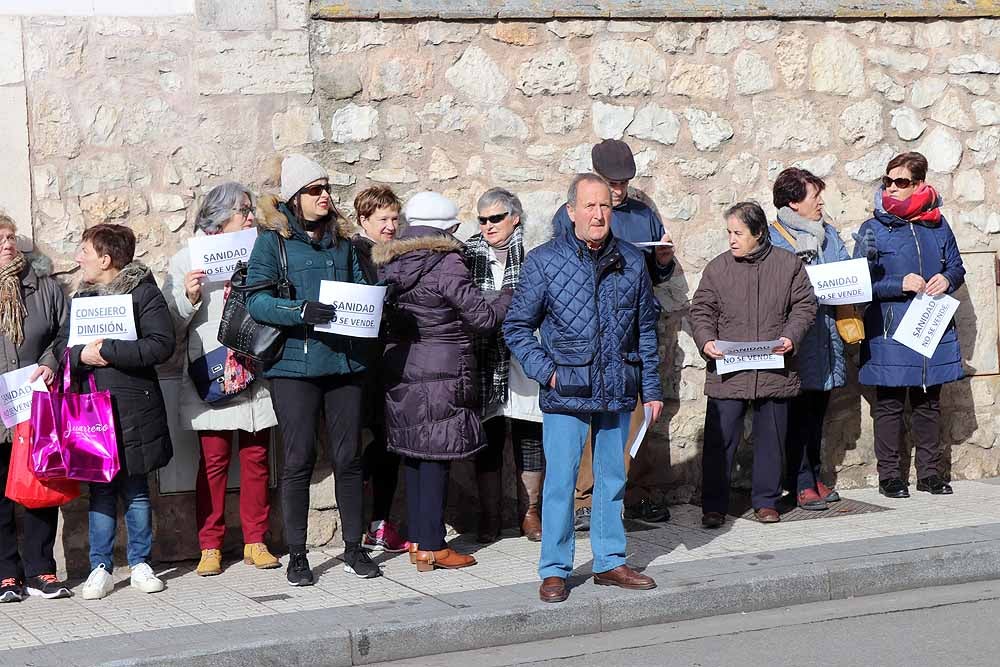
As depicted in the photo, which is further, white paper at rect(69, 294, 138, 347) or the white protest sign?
the white protest sign

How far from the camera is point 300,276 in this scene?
710cm

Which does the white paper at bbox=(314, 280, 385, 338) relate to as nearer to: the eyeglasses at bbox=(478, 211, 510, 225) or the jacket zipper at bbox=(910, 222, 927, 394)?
the eyeglasses at bbox=(478, 211, 510, 225)

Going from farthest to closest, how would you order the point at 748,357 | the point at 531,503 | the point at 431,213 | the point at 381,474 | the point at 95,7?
the point at 748,357 < the point at 531,503 < the point at 381,474 < the point at 95,7 < the point at 431,213

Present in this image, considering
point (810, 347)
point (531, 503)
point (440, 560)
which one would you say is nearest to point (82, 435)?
point (440, 560)

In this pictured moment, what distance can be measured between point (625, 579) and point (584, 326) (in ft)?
3.82

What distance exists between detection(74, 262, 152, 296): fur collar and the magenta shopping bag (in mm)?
486

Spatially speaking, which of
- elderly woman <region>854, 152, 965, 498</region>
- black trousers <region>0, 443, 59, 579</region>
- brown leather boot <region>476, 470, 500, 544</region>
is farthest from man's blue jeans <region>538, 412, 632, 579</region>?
elderly woman <region>854, 152, 965, 498</region>

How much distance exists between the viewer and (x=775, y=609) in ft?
23.0

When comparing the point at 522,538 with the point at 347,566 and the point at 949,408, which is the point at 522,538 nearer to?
the point at 347,566

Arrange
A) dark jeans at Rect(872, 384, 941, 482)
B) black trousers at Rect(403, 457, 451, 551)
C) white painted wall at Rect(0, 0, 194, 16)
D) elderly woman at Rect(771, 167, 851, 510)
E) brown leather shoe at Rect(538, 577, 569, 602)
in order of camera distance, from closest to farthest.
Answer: brown leather shoe at Rect(538, 577, 569, 602), black trousers at Rect(403, 457, 451, 551), white painted wall at Rect(0, 0, 194, 16), elderly woman at Rect(771, 167, 851, 510), dark jeans at Rect(872, 384, 941, 482)

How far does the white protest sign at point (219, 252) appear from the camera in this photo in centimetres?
741

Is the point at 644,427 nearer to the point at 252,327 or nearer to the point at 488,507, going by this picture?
the point at 488,507

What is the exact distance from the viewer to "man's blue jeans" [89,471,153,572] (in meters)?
7.19

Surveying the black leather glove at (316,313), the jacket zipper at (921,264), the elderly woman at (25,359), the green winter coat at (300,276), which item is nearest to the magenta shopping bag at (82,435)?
the elderly woman at (25,359)
